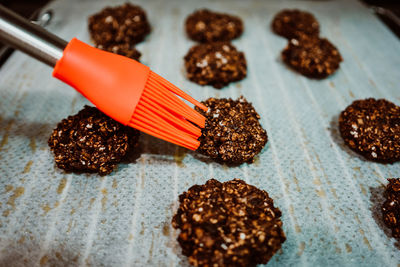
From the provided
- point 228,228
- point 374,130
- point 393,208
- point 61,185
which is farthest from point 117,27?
point 393,208

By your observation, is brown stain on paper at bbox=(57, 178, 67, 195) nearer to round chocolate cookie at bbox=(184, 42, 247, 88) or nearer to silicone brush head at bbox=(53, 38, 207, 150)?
silicone brush head at bbox=(53, 38, 207, 150)

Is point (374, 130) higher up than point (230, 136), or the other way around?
point (374, 130)

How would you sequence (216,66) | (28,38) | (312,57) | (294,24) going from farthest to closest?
(294,24)
(312,57)
(216,66)
(28,38)

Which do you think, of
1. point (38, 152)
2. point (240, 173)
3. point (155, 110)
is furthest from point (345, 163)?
point (38, 152)

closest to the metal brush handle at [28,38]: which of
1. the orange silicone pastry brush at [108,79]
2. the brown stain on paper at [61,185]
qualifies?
the orange silicone pastry brush at [108,79]

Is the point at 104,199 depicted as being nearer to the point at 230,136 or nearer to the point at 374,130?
the point at 230,136

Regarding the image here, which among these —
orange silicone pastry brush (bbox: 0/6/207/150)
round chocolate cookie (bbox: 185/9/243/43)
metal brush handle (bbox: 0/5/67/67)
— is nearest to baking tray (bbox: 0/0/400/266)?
round chocolate cookie (bbox: 185/9/243/43)

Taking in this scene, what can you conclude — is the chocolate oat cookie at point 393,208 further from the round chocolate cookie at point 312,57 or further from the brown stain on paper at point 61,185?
the brown stain on paper at point 61,185
